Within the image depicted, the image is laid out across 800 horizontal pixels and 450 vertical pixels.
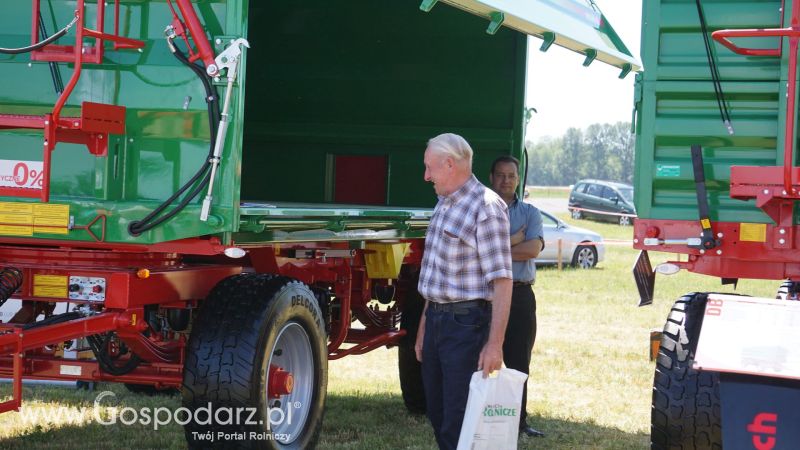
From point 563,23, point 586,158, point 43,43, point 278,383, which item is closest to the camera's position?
point 43,43

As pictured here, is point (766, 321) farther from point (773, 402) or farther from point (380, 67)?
point (380, 67)

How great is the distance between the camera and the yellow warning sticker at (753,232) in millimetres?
5387

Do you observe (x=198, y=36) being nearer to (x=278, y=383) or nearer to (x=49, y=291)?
(x=49, y=291)

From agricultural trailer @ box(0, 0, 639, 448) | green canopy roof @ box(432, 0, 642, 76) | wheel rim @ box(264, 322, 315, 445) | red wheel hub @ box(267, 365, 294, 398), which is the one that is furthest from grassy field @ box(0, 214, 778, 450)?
green canopy roof @ box(432, 0, 642, 76)

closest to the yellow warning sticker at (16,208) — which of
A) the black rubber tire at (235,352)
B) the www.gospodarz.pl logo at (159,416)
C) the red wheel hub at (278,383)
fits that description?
the black rubber tire at (235,352)

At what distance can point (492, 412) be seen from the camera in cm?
477

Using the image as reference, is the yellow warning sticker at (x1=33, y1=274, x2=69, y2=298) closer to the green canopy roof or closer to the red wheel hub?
the red wheel hub

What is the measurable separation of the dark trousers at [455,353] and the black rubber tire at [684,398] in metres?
1.01

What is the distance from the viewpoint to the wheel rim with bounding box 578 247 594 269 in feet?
72.4

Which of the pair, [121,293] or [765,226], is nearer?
[121,293]

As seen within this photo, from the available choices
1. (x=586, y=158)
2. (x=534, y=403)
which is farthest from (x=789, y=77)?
(x=586, y=158)

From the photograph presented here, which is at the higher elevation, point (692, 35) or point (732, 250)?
point (692, 35)

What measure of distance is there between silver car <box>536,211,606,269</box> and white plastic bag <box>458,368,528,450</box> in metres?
16.6

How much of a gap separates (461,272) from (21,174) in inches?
77.5
